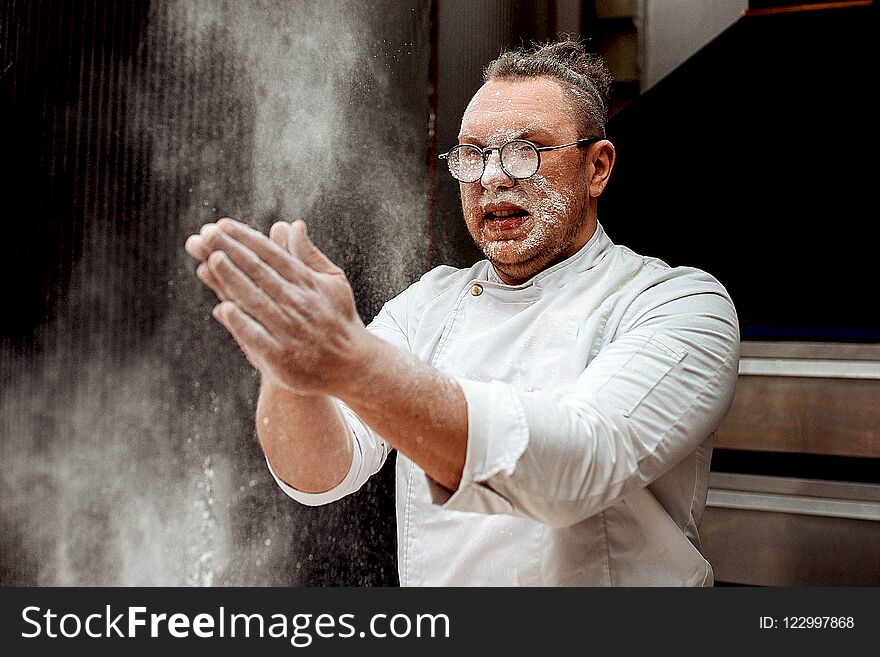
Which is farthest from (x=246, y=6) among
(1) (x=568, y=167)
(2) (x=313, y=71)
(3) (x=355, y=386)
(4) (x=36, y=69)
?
(3) (x=355, y=386)

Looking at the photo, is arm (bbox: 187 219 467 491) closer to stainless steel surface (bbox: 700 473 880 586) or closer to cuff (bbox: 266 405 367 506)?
cuff (bbox: 266 405 367 506)

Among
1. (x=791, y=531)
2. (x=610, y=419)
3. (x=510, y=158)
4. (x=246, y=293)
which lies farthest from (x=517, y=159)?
(x=791, y=531)

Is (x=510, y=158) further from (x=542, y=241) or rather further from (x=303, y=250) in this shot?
(x=303, y=250)

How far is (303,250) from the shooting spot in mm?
595

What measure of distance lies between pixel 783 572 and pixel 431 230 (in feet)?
3.17

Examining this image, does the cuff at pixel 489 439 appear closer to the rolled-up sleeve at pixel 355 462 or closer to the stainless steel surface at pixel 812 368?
the rolled-up sleeve at pixel 355 462

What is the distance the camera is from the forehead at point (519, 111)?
918 mm

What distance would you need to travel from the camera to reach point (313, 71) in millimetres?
1050

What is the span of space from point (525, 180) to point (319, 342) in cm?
43

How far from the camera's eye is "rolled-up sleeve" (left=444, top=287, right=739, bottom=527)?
63 centimetres

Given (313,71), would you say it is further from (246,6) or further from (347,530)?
(347,530)

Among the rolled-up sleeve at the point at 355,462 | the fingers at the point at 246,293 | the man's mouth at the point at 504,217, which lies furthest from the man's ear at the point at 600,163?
the fingers at the point at 246,293

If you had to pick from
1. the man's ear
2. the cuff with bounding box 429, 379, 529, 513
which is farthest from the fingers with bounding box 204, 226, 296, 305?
the man's ear

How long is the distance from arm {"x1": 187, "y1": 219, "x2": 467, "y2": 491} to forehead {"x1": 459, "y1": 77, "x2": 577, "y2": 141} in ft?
1.28
